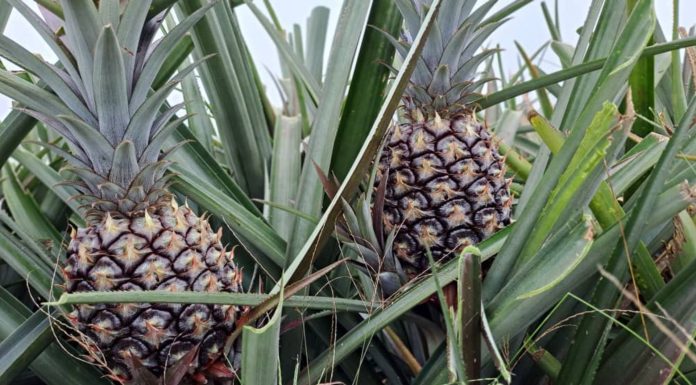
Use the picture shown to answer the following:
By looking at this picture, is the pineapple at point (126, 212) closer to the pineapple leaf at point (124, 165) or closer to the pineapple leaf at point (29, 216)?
the pineapple leaf at point (124, 165)

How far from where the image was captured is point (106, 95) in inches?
22.8

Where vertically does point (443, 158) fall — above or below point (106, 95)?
below

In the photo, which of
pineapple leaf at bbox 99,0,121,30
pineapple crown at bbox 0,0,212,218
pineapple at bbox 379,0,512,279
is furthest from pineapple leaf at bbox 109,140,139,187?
pineapple at bbox 379,0,512,279

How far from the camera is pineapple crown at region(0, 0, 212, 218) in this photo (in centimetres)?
57

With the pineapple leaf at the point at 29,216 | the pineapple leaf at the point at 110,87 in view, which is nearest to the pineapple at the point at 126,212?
the pineapple leaf at the point at 110,87

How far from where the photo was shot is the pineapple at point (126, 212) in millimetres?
564

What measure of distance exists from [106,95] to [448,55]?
1.08 feet

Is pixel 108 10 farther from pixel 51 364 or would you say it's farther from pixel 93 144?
pixel 51 364

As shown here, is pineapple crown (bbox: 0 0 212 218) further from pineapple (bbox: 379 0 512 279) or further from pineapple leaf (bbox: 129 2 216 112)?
pineapple (bbox: 379 0 512 279)

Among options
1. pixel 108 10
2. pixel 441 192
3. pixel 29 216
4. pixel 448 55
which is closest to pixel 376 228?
pixel 441 192

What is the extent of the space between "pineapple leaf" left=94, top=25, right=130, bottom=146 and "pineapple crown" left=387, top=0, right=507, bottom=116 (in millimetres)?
258

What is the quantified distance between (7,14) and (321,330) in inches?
22.8

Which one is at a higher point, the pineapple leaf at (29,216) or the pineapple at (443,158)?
the pineapple leaf at (29,216)

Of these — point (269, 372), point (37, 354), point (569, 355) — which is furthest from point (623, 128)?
point (37, 354)
